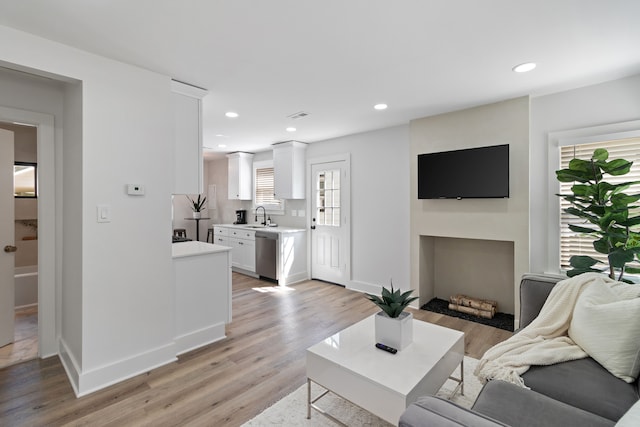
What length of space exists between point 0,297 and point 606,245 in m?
5.25

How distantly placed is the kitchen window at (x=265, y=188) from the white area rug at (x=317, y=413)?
158 inches

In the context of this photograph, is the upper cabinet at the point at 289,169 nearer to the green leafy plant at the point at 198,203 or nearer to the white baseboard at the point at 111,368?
the green leafy plant at the point at 198,203

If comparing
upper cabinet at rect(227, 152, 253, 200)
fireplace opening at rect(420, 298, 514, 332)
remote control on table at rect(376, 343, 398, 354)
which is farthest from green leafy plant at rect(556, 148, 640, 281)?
upper cabinet at rect(227, 152, 253, 200)

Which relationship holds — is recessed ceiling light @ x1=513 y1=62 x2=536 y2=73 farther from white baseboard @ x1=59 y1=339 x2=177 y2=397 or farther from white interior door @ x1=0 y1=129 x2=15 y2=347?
white interior door @ x1=0 y1=129 x2=15 y2=347

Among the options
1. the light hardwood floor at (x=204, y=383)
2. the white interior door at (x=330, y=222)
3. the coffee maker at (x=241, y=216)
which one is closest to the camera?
the light hardwood floor at (x=204, y=383)

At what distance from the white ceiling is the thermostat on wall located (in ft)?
3.09

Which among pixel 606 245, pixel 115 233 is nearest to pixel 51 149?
pixel 115 233

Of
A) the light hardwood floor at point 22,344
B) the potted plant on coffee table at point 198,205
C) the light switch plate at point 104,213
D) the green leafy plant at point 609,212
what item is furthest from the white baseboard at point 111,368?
the potted plant on coffee table at point 198,205

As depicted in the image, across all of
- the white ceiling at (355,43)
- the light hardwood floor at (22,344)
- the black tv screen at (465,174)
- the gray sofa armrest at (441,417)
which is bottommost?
the light hardwood floor at (22,344)

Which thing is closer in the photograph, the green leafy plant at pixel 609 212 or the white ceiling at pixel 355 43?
the white ceiling at pixel 355 43

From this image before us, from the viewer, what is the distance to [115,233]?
2303 mm

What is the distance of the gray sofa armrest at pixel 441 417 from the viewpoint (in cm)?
89

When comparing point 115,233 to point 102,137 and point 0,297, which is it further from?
point 0,297

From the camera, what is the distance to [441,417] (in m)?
0.91
